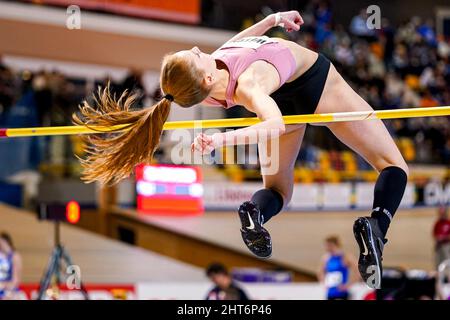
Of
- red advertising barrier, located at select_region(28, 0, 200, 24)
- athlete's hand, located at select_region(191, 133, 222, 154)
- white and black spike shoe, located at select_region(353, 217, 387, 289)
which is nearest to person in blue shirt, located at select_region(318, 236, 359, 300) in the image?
red advertising barrier, located at select_region(28, 0, 200, 24)

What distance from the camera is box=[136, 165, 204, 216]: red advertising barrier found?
1050cm

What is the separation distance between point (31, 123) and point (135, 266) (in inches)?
76.9

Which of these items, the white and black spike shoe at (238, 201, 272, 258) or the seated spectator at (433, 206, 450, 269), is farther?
the seated spectator at (433, 206, 450, 269)

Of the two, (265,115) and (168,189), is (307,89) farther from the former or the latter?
(168,189)

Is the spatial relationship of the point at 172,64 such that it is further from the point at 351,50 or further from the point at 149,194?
the point at 351,50

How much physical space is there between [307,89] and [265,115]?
503mm

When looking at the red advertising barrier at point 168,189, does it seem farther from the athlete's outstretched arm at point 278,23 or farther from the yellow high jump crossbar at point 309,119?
the athlete's outstretched arm at point 278,23

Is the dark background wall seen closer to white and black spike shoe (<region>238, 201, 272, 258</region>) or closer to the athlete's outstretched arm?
the athlete's outstretched arm

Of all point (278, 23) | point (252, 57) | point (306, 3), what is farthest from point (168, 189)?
point (252, 57)

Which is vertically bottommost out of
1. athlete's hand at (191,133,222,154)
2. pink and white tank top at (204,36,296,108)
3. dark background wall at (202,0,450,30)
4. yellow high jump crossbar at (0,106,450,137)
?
athlete's hand at (191,133,222,154)

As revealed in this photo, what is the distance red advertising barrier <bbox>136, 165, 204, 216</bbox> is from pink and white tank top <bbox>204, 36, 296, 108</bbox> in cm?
675

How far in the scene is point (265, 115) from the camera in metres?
3.20

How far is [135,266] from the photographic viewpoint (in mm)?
9211

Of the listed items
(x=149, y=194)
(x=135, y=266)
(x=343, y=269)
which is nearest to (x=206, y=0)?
(x=149, y=194)
